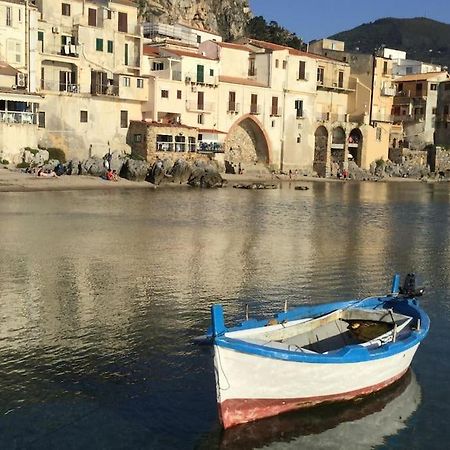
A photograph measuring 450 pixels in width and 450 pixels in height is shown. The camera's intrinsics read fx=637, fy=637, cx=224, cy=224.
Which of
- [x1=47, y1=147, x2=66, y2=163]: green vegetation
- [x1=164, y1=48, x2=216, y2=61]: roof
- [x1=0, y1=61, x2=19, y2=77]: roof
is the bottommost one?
[x1=47, y1=147, x2=66, y2=163]: green vegetation

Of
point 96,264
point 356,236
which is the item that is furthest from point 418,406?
point 356,236

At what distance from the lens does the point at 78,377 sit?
12711 mm

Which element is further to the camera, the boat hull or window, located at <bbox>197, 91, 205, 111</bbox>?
window, located at <bbox>197, 91, 205, 111</bbox>

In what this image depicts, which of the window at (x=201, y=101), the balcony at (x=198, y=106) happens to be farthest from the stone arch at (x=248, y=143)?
the window at (x=201, y=101)

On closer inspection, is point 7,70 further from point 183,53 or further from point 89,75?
point 183,53

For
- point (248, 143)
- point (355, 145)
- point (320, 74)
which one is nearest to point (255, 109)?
point (248, 143)

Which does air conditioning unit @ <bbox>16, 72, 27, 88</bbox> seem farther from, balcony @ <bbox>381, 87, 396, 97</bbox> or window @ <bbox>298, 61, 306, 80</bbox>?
balcony @ <bbox>381, 87, 396, 97</bbox>

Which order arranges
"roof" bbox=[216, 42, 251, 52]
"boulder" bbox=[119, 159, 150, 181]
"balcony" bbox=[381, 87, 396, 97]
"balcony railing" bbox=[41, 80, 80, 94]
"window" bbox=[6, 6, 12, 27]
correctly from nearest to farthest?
"window" bbox=[6, 6, 12, 27], "balcony railing" bbox=[41, 80, 80, 94], "boulder" bbox=[119, 159, 150, 181], "roof" bbox=[216, 42, 251, 52], "balcony" bbox=[381, 87, 396, 97]

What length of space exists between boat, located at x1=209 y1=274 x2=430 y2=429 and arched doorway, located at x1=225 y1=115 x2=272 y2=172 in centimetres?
6221

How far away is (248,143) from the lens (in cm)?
7825

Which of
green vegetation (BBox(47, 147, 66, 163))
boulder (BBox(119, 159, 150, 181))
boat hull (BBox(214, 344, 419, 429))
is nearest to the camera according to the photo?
boat hull (BBox(214, 344, 419, 429))

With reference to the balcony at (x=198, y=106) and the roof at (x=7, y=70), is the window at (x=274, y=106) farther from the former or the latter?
the roof at (x=7, y=70)

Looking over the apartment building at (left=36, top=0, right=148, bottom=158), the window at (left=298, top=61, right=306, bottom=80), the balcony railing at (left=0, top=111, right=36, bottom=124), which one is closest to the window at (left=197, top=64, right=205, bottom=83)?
the apartment building at (left=36, top=0, right=148, bottom=158)

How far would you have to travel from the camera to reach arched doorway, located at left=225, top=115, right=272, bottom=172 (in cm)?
7575
